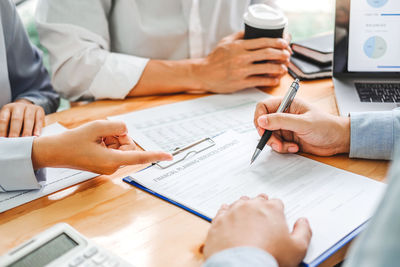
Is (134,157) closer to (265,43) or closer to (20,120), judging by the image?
(20,120)

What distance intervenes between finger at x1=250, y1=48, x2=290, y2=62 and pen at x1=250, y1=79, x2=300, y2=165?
0.82 feet

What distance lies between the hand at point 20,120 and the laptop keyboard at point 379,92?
73 cm

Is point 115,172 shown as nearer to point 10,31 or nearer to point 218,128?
point 218,128

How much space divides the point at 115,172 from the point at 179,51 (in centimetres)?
57

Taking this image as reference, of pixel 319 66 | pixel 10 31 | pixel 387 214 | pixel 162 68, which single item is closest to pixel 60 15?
pixel 10 31

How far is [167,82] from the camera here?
1032mm

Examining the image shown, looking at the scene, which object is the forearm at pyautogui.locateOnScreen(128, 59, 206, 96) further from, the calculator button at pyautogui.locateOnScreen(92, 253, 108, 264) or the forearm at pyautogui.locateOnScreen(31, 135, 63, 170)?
the calculator button at pyautogui.locateOnScreen(92, 253, 108, 264)

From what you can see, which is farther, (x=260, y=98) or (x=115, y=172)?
(x=260, y=98)

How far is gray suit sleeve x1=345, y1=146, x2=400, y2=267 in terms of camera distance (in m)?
0.29

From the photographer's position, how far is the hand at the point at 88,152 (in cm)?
67

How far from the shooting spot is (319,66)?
109cm

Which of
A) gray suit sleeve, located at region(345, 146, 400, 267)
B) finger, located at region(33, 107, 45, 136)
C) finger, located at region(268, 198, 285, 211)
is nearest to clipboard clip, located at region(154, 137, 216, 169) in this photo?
finger, located at region(268, 198, 285, 211)

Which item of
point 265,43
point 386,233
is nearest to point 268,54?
point 265,43

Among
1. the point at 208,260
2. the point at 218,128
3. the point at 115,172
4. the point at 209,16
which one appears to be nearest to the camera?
the point at 208,260
